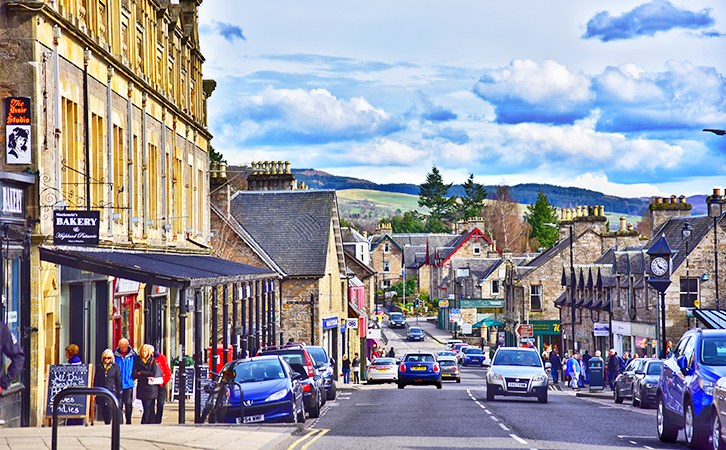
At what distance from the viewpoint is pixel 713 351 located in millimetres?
13672

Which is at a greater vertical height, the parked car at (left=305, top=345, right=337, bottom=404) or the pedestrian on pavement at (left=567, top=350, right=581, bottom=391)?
the parked car at (left=305, top=345, right=337, bottom=404)

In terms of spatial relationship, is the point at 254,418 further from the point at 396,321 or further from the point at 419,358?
the point at 396,321

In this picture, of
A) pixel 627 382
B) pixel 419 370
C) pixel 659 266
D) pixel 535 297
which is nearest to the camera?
pixel 627 382

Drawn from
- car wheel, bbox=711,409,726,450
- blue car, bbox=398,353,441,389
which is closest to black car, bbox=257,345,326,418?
car wheel, bbox=711,409,726,450

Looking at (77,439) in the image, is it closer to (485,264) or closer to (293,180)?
(293,180)

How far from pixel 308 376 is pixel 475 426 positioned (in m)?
5.34

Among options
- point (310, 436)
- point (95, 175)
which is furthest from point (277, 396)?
point (95, 175)

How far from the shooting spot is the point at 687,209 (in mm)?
45344

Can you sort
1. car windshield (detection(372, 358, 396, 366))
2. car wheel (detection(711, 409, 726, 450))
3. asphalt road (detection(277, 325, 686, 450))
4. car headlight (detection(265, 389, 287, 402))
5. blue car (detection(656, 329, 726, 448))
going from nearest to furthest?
car wheel (detection(711, 409, 726, 450))
blue car (detection(656, 329, 726, 448))
asphalt road (detection(277, 325, 686, 450))
car headlight (detection(265, 389, 287, 402))
car windshield (detection(372, 358, 396, 366))

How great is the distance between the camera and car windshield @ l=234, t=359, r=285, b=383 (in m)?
17.7

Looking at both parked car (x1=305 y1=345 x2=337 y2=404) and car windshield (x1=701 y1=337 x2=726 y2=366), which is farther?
parked car (x1=305 y1=345 x2=337 y2=404)

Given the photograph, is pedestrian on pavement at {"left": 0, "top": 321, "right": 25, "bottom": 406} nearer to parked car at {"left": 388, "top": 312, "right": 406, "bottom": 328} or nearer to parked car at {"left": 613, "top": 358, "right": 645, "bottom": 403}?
parked car at {"left": 613, "top": 358, "right": 645, "bottom": 403}

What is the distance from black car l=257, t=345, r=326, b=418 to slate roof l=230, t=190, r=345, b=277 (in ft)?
57.4

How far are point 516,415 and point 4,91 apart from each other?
13.0 metres
